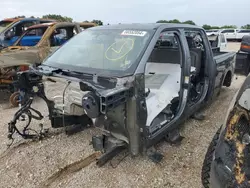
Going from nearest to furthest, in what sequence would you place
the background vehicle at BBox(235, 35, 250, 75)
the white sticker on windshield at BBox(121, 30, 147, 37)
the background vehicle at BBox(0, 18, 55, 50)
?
1. the white sticker on windshield at BBox(121, 30, 147, 37)
2. the background vehicle at BBox(235, 35, 250, 75)
3. the background vehicle at BBox(0, 18, 55, 50)

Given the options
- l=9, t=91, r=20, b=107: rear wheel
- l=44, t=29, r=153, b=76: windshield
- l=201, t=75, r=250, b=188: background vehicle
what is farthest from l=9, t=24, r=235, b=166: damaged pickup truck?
l=9, t=91, r=20, b=107: rear wheel

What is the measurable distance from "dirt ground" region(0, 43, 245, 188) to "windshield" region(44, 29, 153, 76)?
3.65ft

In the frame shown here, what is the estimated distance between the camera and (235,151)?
1545mm

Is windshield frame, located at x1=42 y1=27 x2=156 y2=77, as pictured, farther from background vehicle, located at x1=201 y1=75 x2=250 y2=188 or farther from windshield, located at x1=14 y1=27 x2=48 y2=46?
windshield, located at x1=14 y1=27 x2=48 y2=46

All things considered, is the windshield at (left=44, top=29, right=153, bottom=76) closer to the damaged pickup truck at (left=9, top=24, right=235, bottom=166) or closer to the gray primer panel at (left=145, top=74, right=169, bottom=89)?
the damaged pickup truck at (left=9, top=24, right=235, bottom=166)

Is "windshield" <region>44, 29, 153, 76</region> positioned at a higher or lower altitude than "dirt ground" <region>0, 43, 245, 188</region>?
higher

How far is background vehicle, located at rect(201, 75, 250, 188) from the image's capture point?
1.49 meters

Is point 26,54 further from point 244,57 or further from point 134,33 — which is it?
point 244,57

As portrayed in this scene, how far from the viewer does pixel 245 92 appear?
155 cm

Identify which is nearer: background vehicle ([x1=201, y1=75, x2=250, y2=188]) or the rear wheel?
background vehicle ([x1=201, y1=75, x2=250, y2=188])

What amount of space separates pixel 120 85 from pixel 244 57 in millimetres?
4692

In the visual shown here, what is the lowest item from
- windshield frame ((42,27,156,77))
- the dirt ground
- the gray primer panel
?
the dirt ground

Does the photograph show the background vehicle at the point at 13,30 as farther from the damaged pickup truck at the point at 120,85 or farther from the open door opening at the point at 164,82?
the open door opening at the point at 164,82

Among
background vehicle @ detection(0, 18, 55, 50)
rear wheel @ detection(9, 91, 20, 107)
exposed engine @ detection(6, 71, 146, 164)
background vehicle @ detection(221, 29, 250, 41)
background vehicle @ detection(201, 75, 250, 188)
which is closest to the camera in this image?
background vehicle @ detection(201, 75, 250, 188)
